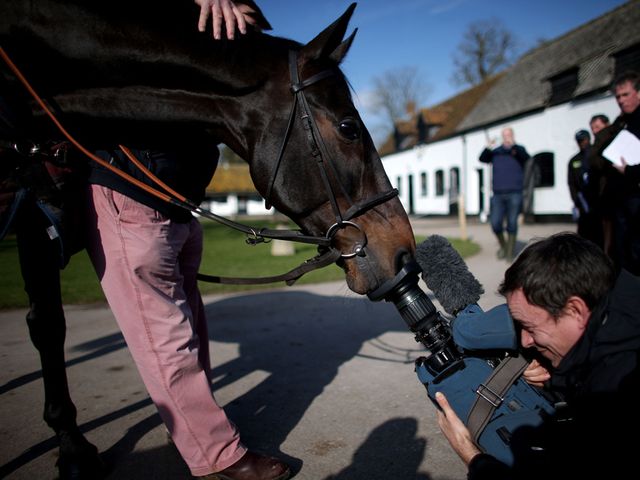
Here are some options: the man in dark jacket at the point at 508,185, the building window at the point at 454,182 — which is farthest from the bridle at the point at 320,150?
the building window at the point at 454,182

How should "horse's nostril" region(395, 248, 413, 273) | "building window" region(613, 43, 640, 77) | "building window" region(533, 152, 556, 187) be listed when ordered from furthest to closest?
1. "building window" region(533, 152, 556, 187)
2. "building window" region(613, 43, 640, 77)
3. "horse's nostril" region(395, 248, 413, 273)

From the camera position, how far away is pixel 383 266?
1836 millimetres

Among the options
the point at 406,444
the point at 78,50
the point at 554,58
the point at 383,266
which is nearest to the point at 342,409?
the point at 406,444

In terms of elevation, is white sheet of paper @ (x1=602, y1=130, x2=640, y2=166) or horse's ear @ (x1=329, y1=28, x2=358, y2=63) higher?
horse's ear @ (x1=329, y1=28, x2=358, y2=63)

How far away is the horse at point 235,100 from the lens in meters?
1.90

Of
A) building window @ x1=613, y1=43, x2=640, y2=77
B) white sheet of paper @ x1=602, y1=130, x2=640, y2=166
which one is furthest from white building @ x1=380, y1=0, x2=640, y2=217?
white sheet of paper @ x1=602, y1=130, x2=640, y2=166

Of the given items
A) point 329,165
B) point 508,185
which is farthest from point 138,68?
point 508,185

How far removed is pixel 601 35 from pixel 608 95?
615 centimetres

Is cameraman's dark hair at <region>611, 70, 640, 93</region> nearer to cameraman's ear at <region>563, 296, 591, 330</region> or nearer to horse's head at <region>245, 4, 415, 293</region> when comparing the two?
horse's head at <region>245, 4, 415, 293</region>

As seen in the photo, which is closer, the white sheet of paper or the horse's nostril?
the horse's nostril

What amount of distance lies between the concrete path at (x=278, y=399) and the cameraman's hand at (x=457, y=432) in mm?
637

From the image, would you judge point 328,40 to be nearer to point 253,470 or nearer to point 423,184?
point 253,470

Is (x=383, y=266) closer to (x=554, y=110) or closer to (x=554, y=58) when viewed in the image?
(x=554, y=110)

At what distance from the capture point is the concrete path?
2264 mm
